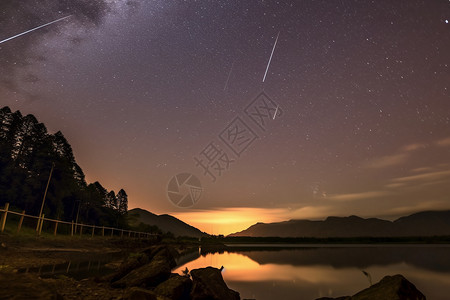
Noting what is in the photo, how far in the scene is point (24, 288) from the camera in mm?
4824

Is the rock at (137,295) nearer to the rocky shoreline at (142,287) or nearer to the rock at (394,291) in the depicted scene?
the rocky shoreline at (142,287)

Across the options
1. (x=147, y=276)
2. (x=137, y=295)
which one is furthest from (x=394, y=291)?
(x=147, y=276)

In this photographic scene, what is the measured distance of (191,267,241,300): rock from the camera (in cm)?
1031

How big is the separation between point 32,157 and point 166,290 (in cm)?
5742

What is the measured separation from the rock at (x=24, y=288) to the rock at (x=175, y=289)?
19.0 feet

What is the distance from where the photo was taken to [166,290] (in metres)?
10.4

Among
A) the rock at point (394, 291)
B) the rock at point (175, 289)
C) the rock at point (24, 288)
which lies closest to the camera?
the rock at point (24, 288)

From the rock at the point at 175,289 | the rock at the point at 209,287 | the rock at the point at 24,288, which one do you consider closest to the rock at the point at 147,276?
the rock at the point at 175,289

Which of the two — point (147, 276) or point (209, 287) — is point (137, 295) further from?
point (147, 276)

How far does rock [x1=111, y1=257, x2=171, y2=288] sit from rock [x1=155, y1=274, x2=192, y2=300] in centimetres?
135

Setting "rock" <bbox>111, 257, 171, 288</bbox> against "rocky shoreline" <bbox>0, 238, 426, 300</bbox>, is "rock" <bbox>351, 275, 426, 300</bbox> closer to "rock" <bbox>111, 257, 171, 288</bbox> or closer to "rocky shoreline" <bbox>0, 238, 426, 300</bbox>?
"rocky shoreline" <bbox>0, 238, 426, 300</bbox>

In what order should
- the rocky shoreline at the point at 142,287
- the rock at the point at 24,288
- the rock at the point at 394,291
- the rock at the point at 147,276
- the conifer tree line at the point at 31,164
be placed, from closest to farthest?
the rock at the point at 24,288 < the rocky shoreline at the point at 142,287 < the rock at the point at 394,291 < the rock at the point at 147,276 < the conifer tree line at the point at 31,164

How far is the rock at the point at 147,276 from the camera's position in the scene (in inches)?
454

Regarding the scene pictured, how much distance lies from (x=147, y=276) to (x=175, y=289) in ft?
7.26
